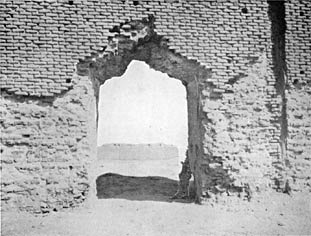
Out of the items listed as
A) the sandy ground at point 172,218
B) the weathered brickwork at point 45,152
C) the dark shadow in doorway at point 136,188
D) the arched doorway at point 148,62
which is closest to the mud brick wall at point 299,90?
the sandy ground at point 172,218

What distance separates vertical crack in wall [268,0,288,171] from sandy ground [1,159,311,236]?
919 millimetres

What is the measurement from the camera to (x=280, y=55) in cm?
614

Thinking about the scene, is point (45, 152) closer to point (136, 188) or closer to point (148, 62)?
point (148, 62)

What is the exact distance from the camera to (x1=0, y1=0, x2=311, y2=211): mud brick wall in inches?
215

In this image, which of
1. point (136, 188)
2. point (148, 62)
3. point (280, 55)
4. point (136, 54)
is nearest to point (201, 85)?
point (148, 62)

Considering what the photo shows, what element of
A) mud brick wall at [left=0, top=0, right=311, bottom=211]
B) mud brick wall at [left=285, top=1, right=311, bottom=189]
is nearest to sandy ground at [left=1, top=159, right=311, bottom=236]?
mud brick wall at [left=0, top=0, right=311, bottom=211]

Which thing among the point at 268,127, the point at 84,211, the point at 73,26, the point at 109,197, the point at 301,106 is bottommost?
the point at 109,197

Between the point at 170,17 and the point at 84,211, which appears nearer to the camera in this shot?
the point at 84,211

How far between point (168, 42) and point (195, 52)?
0.53 meters

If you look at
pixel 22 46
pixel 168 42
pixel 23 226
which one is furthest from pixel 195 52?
pixel 23 226

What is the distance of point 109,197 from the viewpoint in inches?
269

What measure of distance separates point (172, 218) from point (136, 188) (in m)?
3.08

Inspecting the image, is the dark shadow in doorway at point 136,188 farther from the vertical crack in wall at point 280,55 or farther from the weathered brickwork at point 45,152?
the vertical crack in wall at point 280,55

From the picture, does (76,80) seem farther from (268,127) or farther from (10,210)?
(268,127)
